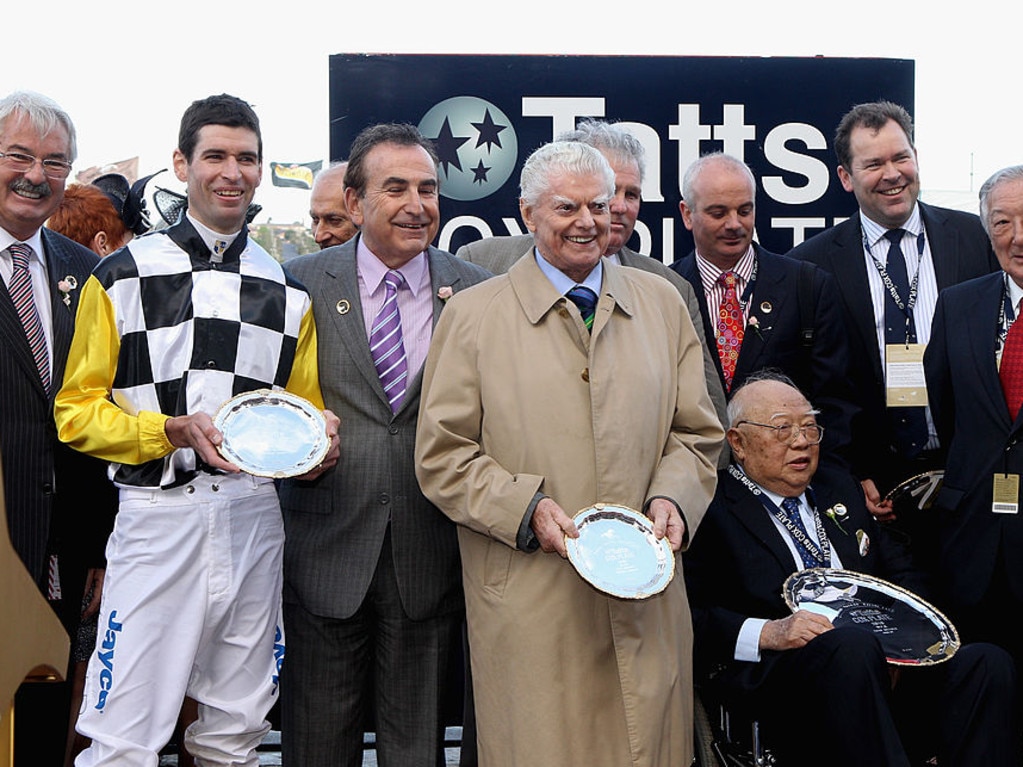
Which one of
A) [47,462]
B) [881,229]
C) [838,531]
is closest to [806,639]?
[838,531]

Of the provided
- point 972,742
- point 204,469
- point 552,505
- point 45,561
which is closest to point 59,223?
point 45,561

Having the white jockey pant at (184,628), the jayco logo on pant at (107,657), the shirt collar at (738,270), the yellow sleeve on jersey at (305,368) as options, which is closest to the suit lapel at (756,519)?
the shirt collar at (738,270)

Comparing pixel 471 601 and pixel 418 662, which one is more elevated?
pixel 471 601

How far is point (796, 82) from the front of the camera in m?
5.60

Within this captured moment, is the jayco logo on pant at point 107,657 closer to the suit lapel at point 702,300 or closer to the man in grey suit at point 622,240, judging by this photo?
the man in grey suit at point 622,240

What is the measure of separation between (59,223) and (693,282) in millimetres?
2442

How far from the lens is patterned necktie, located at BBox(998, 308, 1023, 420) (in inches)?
156

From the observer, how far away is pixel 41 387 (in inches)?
142

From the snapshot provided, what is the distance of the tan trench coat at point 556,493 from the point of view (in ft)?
10.2

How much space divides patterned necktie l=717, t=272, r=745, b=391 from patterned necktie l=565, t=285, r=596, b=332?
3.46 feet

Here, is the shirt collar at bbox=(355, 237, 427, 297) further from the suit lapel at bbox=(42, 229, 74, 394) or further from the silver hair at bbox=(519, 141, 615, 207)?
the suit lapel at bbox=(42, 229, 74, 394)

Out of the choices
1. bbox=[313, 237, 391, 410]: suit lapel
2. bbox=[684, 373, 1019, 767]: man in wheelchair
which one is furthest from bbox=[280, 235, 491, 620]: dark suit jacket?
bbox=[684, 373, 1019, 767]: man in wheelchair

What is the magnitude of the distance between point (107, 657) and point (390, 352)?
1150mm

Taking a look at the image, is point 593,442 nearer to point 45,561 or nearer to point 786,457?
point 786,457
